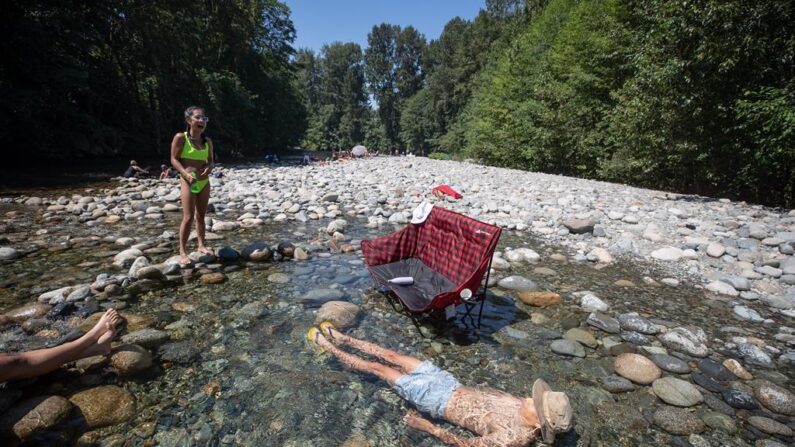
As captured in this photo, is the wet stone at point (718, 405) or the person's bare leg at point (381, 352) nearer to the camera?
the wet stone at point (718, 405)

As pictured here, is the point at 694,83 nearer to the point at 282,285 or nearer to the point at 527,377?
the point at 527,377

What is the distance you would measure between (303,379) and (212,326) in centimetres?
153

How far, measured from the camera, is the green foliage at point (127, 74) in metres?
15.5

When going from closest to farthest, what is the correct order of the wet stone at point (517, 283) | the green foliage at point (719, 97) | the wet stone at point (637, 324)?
the wet stone at point (637, 324) < the wet stone at point (517, 283) < the green foliage at point (719, 97)

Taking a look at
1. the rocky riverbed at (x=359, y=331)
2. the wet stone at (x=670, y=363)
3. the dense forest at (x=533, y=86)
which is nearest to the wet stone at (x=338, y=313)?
the rocky riverbed at (x=359, y=331)

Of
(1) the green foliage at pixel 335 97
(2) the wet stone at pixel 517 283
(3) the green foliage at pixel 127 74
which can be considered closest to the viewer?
(2) the wet stone at pixel 517 283

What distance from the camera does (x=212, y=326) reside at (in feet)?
13.3

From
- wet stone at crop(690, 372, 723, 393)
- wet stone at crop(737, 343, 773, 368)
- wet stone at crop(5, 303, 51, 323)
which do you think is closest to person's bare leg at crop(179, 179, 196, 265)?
wet stone at crop(5, 303, 51, 323)

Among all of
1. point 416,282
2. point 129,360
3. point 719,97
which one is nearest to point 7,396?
point 129,360

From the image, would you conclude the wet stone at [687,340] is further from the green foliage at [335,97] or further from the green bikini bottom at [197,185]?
the green foliage at [335,97]

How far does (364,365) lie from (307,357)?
631 millimetres

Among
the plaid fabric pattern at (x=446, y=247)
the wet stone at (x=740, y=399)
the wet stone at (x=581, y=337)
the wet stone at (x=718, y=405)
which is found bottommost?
the wet stone at (x=581, y=337)

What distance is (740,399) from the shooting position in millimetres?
3133

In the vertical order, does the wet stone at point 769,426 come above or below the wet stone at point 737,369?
below
